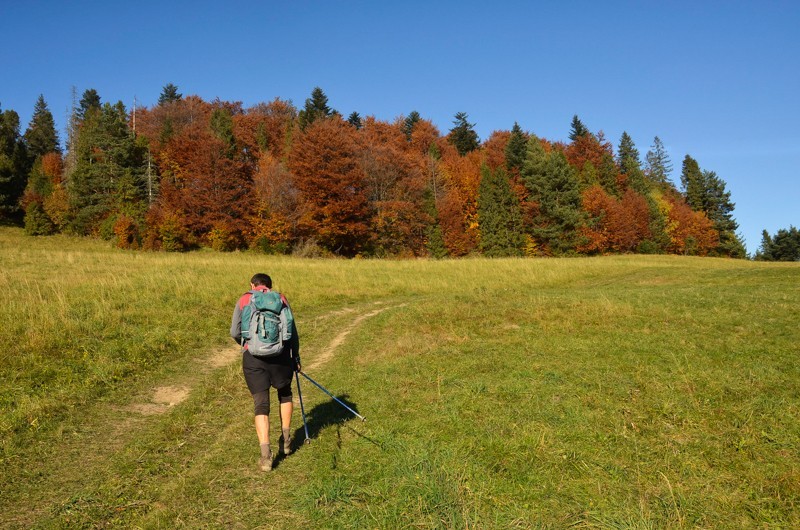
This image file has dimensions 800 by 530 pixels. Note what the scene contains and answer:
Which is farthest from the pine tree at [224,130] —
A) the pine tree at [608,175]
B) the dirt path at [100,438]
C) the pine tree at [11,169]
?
the pine tree at [608,175]

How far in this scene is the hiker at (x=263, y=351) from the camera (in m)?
5.75

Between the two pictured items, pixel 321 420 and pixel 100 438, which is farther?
pixel 321 420

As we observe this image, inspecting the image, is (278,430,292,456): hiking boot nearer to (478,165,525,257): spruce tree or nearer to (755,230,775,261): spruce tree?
(478,165,525,257): spruce tree

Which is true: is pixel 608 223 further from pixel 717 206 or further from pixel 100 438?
pixel 100 438

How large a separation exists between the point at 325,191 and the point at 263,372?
42.3 metres

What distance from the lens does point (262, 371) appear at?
589 cm

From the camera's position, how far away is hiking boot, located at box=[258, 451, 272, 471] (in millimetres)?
5457

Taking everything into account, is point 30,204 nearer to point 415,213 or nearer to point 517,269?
point 415,213

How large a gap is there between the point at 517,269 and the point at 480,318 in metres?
17.3

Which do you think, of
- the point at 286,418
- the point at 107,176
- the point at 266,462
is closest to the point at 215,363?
the point at 286,418

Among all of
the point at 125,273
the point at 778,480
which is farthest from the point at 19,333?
the point at 778,480

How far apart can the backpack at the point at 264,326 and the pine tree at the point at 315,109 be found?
60.7m

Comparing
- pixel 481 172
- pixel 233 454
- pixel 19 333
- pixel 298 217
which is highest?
pixel 481 172

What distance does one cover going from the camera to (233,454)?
593 cm
